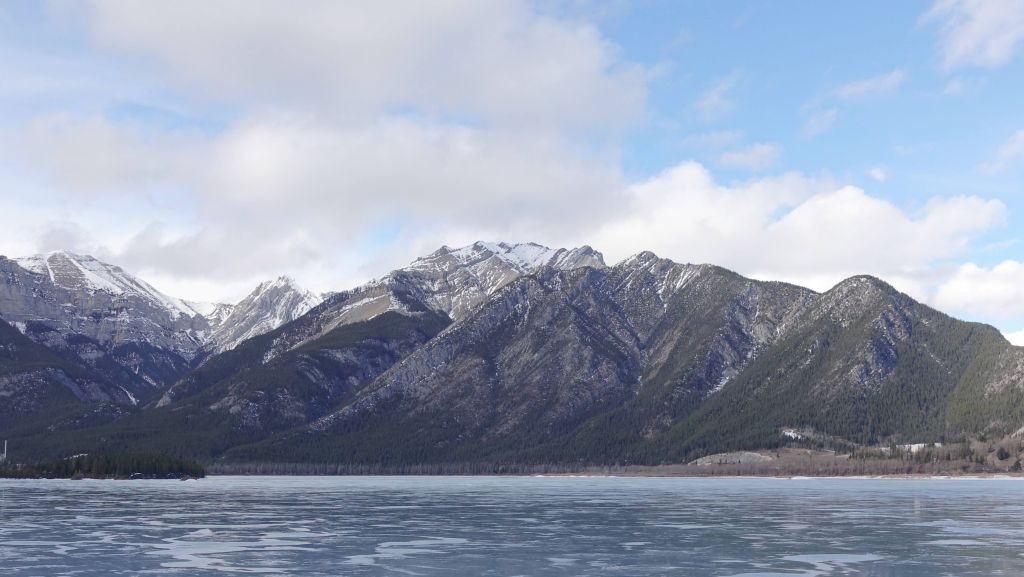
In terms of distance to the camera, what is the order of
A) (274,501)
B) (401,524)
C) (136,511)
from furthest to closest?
1. (274,501)
2. (136,511)
3. (401,524)

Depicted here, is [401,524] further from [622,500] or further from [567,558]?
[622,500]

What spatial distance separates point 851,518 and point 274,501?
9750 centimetres

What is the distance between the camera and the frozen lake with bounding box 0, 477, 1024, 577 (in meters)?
71.9

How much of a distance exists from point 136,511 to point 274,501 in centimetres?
3620

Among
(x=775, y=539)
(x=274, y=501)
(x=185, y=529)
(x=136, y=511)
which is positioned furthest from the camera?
(x=274, y=501)

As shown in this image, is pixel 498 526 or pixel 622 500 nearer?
pixel 498 526

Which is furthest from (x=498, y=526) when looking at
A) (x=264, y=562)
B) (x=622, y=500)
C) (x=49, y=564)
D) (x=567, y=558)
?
(x=622, y=500)

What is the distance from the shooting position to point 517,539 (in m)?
93.8

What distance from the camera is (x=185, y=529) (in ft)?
340

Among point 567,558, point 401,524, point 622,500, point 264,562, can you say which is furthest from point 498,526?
point 622,500

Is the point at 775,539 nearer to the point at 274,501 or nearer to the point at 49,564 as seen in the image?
the point at 49,564

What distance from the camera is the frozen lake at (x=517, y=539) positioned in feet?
236

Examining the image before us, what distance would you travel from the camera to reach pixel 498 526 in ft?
360

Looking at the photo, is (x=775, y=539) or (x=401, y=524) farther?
(x=401, y=524)
